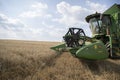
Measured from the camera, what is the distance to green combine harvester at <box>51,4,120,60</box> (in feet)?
22.2

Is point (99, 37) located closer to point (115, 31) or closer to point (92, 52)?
point (115, 31)

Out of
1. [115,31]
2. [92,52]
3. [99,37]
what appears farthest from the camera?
[99,37]

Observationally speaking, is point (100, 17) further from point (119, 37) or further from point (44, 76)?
point (44, 76)

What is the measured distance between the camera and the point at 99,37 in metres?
11.0

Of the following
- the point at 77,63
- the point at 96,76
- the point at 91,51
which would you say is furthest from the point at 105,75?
the point at 77,63

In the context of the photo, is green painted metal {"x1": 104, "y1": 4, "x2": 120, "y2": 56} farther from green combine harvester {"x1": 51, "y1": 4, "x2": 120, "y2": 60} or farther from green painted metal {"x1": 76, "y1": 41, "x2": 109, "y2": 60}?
green painted metal {"x1": 76, "y1": 41, "x2": 109, "y2": 60}

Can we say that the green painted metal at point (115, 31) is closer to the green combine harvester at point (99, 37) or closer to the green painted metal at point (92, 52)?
the green combine harvester at point (99, 37)

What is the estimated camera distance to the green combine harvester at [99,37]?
22.2 ft

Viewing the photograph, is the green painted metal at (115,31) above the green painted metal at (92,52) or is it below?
above

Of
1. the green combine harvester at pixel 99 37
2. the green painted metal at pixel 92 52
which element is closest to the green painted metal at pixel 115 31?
the green combine harvester at pixel 99 37

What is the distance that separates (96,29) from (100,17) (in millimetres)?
1181

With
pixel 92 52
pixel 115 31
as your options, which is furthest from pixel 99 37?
pixel 92 52

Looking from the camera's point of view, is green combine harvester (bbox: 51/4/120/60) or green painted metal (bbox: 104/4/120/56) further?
green painted metal (bbox: 104/4/120/56)

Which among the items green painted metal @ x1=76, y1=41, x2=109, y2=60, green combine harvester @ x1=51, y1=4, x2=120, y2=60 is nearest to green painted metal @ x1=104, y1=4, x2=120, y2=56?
green combine harvester @ x1=51, y1=4, x2=120, y2=60
